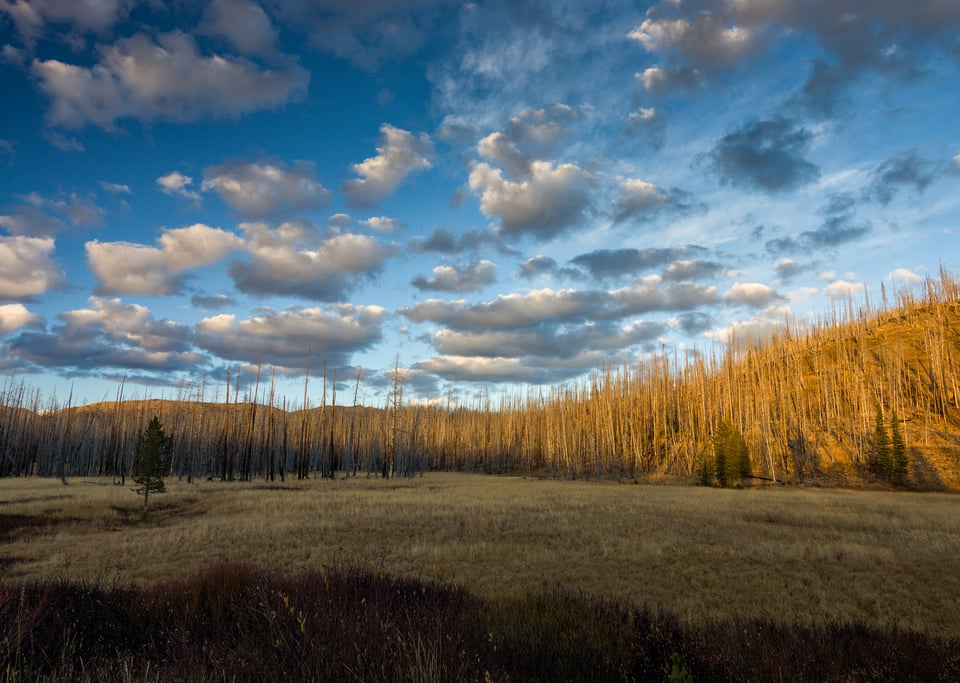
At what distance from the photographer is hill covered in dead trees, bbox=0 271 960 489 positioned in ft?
156

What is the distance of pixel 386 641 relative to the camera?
14.6 feet

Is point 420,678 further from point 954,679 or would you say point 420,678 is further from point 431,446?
point 431,446

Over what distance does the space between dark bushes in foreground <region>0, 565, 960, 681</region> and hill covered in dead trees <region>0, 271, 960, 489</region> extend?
46.6 m

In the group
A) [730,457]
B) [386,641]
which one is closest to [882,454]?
[730,457]

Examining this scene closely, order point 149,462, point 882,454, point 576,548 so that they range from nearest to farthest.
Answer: point 576,548 → point 149,462 → point 882,454

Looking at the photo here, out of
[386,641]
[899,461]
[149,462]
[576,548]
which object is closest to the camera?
[386,641]

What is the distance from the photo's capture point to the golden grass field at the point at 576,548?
34.7 ft

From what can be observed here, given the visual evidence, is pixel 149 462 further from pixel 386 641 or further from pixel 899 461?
pixel 899 461

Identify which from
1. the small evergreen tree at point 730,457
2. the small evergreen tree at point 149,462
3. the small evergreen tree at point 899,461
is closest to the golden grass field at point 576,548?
the small evergreen tree at point 149,462

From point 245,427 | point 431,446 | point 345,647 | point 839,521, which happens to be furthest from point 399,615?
point 431,446

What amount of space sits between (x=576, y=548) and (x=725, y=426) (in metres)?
41.7

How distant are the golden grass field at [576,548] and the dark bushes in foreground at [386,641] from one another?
90.4 inches

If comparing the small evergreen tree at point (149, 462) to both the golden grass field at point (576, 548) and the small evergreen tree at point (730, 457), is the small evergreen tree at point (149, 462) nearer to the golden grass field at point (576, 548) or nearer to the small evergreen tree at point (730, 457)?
the golden grass field at point (576, 548)

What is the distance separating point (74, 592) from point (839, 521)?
24903 millimetres
